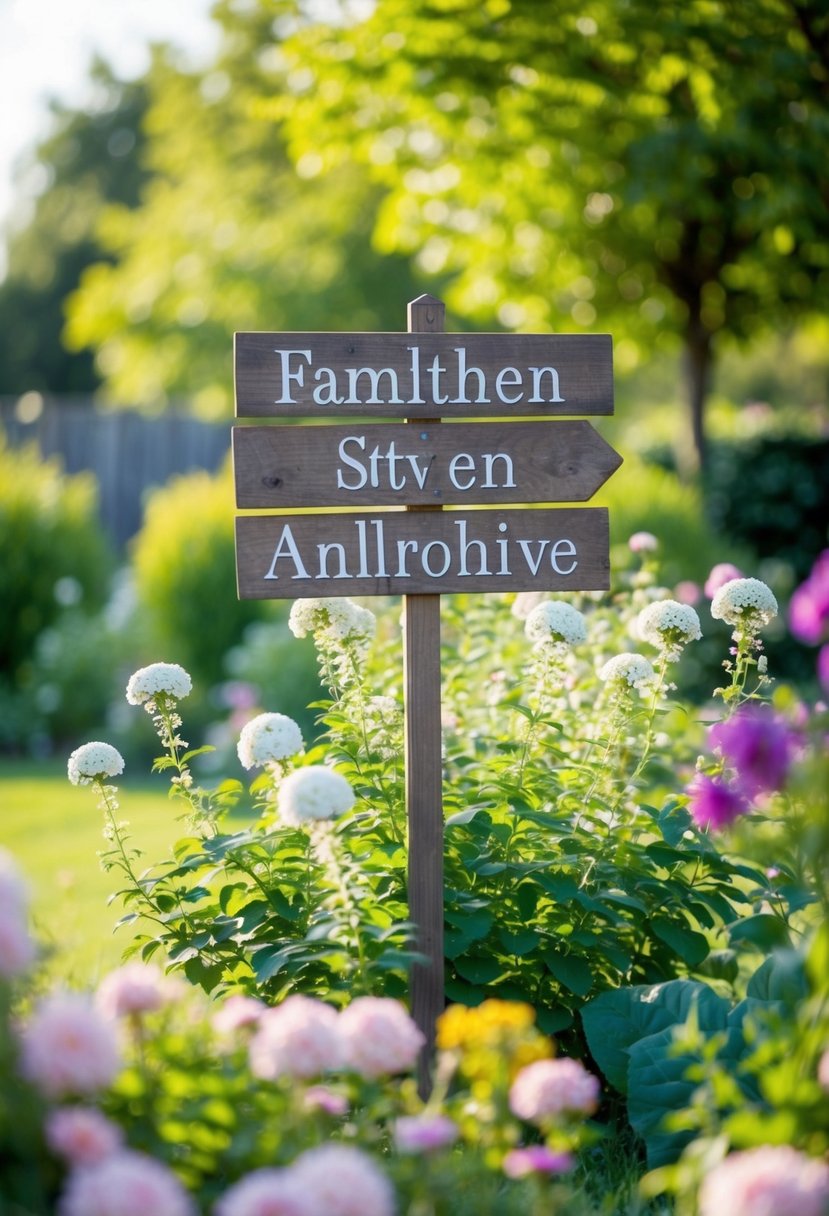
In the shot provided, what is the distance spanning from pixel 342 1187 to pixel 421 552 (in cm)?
146

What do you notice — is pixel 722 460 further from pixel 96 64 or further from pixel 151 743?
pixel 96 64

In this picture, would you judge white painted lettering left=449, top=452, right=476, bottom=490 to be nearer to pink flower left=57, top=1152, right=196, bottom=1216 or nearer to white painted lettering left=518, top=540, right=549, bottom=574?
white painted lettering left=518, top=540, right=549, bottom=574

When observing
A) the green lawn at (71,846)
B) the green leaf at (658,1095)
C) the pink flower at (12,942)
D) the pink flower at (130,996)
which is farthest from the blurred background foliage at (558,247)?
the pink flower at (12,942)

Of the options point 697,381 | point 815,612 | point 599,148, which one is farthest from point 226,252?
point 815,612

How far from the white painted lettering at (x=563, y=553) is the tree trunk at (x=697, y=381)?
652 cm

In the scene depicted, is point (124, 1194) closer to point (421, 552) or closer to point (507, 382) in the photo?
point (421, 552)

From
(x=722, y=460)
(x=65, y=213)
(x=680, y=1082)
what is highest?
(x=65, y=213)

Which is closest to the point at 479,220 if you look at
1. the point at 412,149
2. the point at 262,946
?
the point at 412,149

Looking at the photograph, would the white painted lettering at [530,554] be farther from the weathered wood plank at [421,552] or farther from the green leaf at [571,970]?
the green leaf at [571,970]

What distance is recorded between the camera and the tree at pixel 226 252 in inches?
631

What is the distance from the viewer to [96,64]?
26.7 metres

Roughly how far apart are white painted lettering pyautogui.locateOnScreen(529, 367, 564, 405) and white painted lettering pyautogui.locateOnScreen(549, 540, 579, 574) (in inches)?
12.0

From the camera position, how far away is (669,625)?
8.85 feet

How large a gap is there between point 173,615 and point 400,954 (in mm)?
6118
